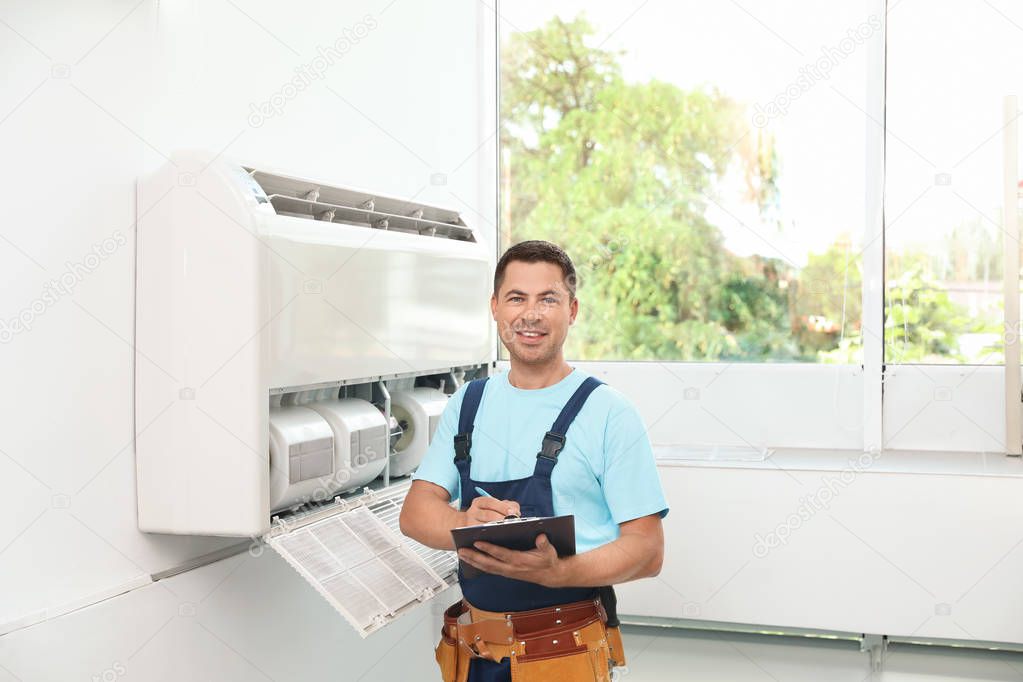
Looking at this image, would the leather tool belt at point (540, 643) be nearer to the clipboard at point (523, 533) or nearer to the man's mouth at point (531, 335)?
the clipboard at point (523, 533)

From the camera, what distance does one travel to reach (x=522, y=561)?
1.74m

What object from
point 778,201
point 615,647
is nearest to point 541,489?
point 615,647

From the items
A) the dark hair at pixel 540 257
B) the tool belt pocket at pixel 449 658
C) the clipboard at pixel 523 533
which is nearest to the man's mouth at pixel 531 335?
the dark hair at pixel 540 257

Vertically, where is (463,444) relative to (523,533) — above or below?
above

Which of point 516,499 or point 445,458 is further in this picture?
point 445,458

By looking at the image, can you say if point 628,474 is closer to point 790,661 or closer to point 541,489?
point 541,489

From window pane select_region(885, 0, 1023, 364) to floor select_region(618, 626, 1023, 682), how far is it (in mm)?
1128

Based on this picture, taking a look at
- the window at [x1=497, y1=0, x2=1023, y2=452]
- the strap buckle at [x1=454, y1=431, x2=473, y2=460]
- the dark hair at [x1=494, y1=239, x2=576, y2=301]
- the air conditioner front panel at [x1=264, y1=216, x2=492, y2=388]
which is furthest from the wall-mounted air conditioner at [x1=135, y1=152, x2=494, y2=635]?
the window at [x1=497, y1=0, x2=1023, y2=452]

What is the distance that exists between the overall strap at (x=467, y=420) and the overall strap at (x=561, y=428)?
0.54 ft

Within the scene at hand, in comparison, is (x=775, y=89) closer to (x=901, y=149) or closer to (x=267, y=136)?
(x=901, y=149)

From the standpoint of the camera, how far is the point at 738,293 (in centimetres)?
443

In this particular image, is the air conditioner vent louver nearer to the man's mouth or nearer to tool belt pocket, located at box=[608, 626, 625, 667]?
the man's mouth

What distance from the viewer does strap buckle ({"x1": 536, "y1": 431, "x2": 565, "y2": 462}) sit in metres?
1.86

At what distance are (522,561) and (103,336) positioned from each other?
1.04 m
